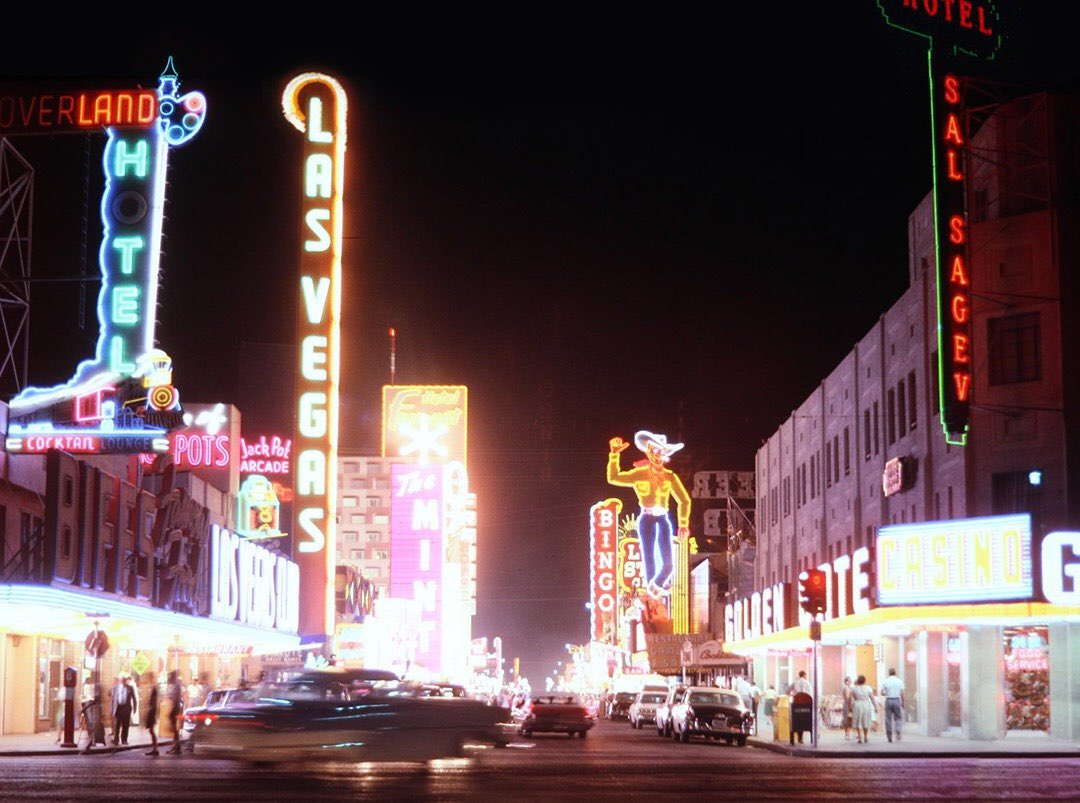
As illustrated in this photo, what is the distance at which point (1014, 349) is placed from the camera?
38562 mm

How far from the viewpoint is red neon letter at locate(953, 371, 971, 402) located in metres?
37.5

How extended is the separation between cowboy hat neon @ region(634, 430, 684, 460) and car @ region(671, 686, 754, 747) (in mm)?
58644

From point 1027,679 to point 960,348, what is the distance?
28.1ft

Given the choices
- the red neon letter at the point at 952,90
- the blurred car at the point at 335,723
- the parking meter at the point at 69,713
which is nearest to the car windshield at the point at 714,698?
the parking meter at the point at 69,713

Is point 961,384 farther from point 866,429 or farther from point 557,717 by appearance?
point 557,717

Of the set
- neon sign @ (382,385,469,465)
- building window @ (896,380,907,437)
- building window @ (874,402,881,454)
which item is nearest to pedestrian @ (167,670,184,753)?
building window @ (896,380,907,437)

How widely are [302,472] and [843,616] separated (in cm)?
2297

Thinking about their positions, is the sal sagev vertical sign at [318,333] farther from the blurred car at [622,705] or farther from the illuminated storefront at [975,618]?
the illuminated storefront at [975,618]

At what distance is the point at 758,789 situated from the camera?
64.5ft

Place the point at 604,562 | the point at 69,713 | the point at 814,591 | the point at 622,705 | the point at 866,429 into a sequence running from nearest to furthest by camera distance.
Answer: the point at 69,713
the point at 814,591
the point at 866,429
the point at 622,705
the point at 604,562

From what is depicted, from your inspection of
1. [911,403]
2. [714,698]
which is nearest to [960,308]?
[911,403]

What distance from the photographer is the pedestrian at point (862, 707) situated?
1430 inches

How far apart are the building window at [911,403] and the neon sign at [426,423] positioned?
9094cm

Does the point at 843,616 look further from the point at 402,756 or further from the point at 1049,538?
the point at 402,756
